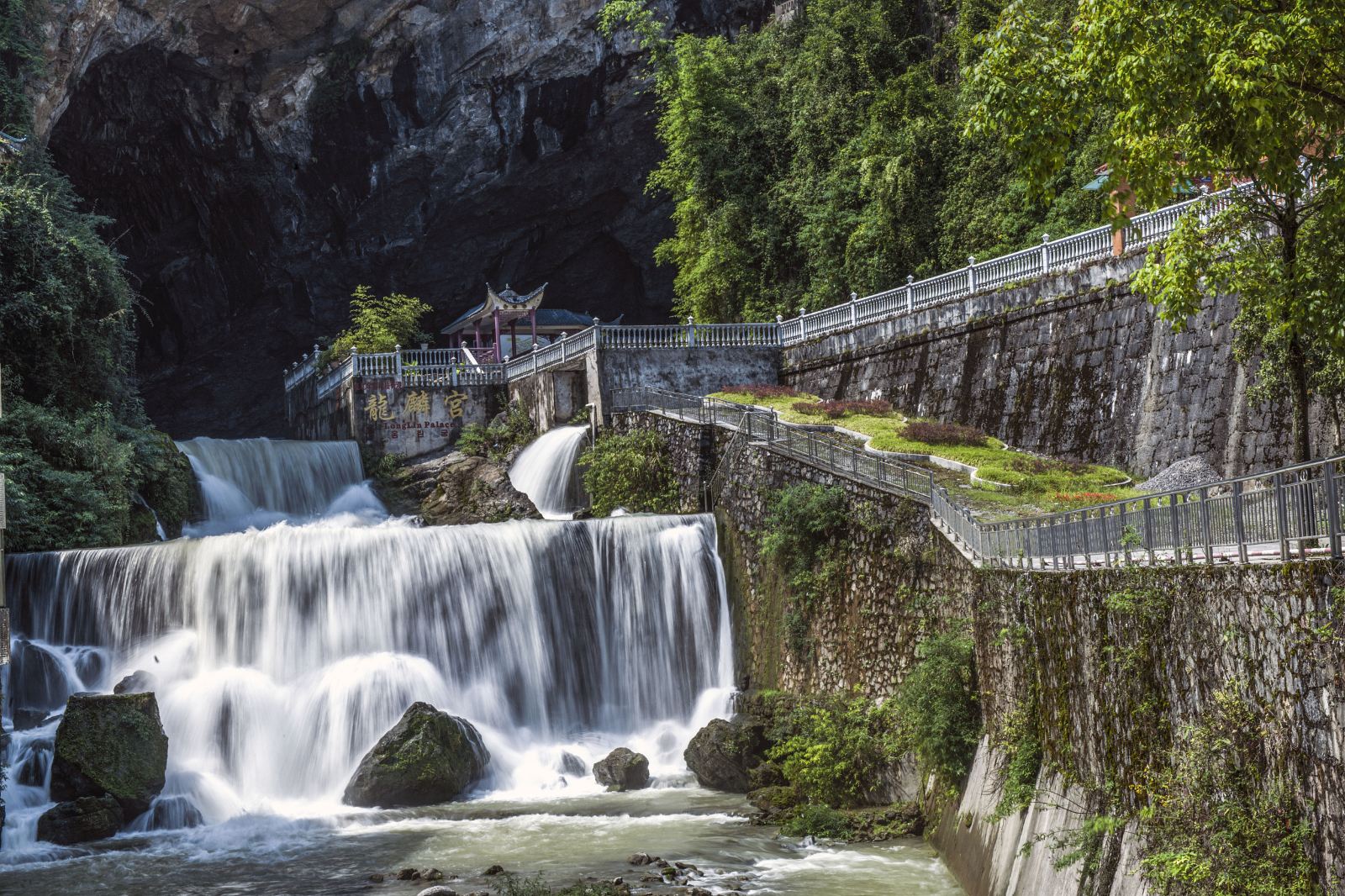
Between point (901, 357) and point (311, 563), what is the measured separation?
1381 cm

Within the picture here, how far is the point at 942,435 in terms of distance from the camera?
78.0ft

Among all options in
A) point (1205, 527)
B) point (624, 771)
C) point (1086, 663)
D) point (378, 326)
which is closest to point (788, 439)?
point (624, 771)

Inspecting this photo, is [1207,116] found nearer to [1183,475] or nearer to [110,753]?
[1183,475]

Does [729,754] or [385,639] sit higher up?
[385,639]

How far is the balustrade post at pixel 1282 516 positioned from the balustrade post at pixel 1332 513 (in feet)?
1.30

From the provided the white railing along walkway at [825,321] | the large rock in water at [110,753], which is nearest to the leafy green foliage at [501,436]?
the white railing along walkway at [825,321]


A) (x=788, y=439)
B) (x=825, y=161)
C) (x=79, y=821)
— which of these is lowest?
(x=79, y=821)

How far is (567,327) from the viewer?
45.7 m

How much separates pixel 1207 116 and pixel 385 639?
628 inches

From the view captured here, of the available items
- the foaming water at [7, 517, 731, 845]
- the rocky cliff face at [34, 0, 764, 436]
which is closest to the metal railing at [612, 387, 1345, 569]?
the foaming water at [7, 517, 731, 845]

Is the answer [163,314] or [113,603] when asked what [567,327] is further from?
[113,603]

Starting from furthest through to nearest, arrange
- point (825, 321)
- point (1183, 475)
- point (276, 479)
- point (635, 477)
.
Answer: point (276, 479) < point (825, 321) < point (635, 477) < point (1183, 475)

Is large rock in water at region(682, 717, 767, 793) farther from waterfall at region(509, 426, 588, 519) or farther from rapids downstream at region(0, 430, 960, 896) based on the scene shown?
waterfall at region(509, 426, 588, 519)

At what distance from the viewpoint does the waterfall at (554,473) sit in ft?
96.8
